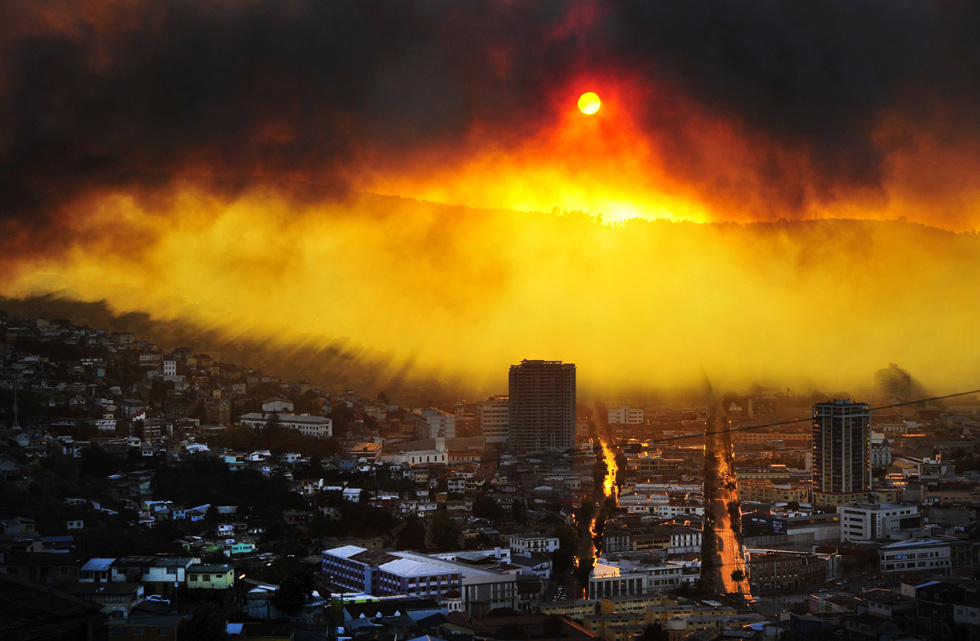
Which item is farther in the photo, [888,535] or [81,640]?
[888,535]

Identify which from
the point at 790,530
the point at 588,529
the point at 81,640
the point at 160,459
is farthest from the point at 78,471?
the point at 81,640

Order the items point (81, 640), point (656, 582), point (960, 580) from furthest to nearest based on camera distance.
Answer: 1. point (656, 582)
2. point (960, 580)
3. point (81, 640)

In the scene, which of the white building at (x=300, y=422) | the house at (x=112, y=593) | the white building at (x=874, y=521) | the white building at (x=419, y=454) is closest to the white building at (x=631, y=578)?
the white building at (x=874, y=521)

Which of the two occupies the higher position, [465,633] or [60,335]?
[60,335]

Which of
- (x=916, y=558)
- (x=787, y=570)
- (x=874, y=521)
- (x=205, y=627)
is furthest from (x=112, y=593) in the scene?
(x=874, y=521)

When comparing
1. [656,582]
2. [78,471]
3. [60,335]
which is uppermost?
[60,335]

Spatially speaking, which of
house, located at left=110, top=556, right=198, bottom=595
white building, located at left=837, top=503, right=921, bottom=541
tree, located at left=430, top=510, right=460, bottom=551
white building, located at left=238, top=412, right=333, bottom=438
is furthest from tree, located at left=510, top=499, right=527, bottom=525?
house, located at left=110, top=556, right=198, bottom=595

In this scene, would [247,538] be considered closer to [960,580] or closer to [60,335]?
[960,580]
